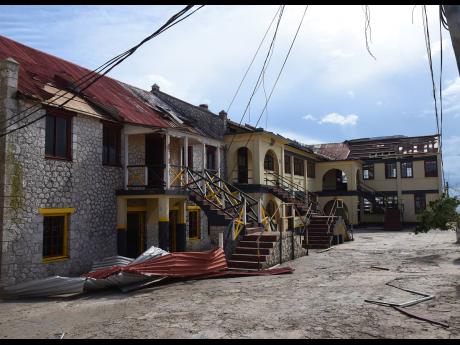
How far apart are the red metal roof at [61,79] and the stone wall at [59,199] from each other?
3.90 ft

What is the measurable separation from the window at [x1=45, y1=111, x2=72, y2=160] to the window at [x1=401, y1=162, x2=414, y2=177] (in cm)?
3017

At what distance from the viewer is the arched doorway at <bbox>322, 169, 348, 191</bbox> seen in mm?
38297

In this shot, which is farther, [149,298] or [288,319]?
[149,298]

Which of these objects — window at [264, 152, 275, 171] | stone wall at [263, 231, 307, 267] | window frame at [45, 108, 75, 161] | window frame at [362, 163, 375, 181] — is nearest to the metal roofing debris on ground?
stone wall at [263, 231, 307, 267]

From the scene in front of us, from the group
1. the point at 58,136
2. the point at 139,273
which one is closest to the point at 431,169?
the point at 139,273

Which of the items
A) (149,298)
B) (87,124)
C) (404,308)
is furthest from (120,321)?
(87,124)

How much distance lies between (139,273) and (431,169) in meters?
30.7

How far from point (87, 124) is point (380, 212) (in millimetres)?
28858

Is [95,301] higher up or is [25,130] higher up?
[25,130]

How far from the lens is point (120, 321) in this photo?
7984 mm

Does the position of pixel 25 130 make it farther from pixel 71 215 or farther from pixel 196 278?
pixel 196 278

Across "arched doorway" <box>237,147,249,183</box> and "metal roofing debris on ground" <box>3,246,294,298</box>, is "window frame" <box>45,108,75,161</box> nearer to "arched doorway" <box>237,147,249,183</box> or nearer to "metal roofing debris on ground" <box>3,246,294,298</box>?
"metal roofing debris on ground" <box>3,246,294,298</box>

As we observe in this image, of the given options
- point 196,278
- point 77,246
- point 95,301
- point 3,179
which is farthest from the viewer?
point 77,246

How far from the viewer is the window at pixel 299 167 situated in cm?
3128
